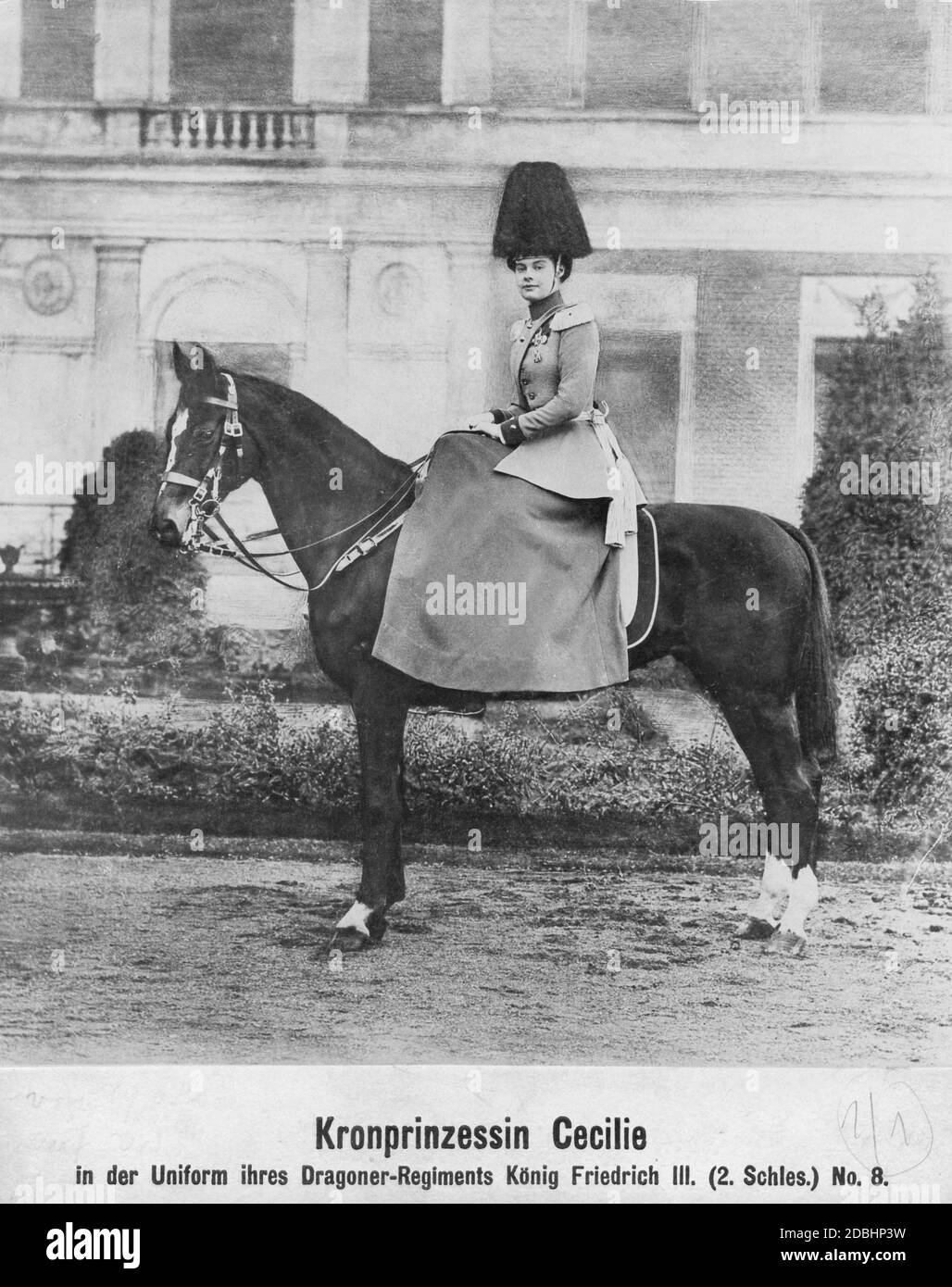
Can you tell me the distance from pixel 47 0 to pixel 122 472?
2.12 m

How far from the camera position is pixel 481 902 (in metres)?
5.52

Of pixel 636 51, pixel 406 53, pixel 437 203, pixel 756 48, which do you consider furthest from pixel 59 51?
pixel 756 48

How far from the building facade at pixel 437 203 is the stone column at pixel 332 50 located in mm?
12

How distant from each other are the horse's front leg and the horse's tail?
167 centimetres

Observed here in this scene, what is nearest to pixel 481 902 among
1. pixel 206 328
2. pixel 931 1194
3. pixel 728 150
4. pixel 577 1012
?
pixel 577 1012

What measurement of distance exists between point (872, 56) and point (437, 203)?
6.74 feet

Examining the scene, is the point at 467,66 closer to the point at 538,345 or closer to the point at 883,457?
the point at 538,345

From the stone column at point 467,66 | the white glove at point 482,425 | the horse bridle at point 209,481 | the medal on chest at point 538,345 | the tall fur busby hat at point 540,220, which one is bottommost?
the horse bridle at point 209,481

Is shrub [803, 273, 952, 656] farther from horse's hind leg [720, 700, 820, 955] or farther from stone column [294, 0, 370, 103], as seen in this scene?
stone column [294, 0, 370, 103]

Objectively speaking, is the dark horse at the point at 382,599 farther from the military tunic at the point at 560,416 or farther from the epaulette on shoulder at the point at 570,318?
the epaulette on shoulder at the point at 570,318

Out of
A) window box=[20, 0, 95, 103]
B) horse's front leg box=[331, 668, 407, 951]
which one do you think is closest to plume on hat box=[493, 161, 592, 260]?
horse's front leg box=[331, 668, 407, 951]

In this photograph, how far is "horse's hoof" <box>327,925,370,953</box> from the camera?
5.33 m

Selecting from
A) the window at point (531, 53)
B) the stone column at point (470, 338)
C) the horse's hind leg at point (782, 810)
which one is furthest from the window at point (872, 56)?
the horse's hind leg at point (782, 810)

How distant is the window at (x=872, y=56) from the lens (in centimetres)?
576
